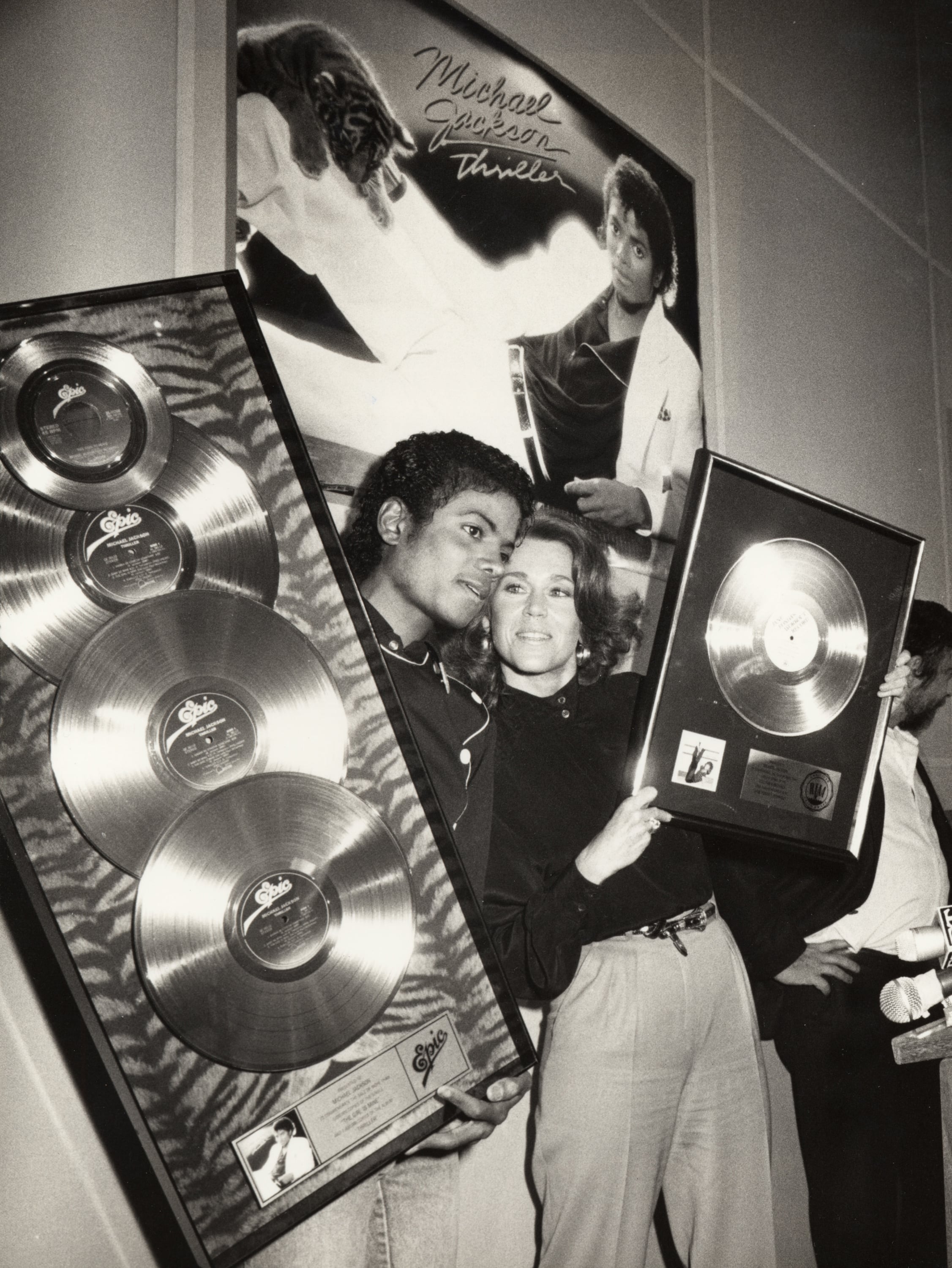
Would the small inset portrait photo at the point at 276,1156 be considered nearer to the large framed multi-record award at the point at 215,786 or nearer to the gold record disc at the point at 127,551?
the large framed multi-record award at the point at 215,786

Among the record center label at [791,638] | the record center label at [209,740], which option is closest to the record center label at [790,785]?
the record center label at [791,638]

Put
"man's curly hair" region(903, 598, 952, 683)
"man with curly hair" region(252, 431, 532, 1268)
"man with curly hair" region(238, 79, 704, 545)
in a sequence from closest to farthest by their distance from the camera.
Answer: "man with curly hair" region(252, 431, 532, 1268) → "man with curly hair" region(238, 79, 704, 545) → "man's curly hair" region(903, 598, 952, 683)

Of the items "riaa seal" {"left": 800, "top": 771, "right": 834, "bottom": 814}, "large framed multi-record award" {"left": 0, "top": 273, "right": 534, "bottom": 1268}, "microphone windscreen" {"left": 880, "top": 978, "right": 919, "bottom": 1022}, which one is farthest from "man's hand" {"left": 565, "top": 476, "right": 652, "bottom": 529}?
"microphone windscreen" {"left": 880, "top": 978, "right": 919, "bottom": 1022}

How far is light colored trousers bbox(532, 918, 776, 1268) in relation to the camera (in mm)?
1500

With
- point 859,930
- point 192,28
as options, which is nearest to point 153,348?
point 192,28

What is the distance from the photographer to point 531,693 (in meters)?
1.60

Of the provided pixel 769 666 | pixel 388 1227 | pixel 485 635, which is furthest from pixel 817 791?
pixel 388 1227

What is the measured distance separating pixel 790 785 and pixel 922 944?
68cm

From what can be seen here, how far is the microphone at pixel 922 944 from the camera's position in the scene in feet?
6.58

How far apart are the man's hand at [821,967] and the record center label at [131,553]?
1.39m

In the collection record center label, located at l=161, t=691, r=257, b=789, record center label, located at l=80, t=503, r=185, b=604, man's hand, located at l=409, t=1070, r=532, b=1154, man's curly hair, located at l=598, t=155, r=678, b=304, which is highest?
man's curly hair, located at l=598, t=155, r=678, b=304

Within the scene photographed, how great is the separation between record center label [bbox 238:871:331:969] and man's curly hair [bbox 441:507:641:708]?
536mm

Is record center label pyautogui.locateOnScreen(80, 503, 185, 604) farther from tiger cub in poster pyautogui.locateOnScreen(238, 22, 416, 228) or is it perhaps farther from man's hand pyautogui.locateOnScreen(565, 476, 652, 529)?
man's hand pyautogui.locateOnScreen(565, 476, 652, 529)

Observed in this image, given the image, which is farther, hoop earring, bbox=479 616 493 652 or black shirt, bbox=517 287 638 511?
black shirt, bbox=517 287 638 511
